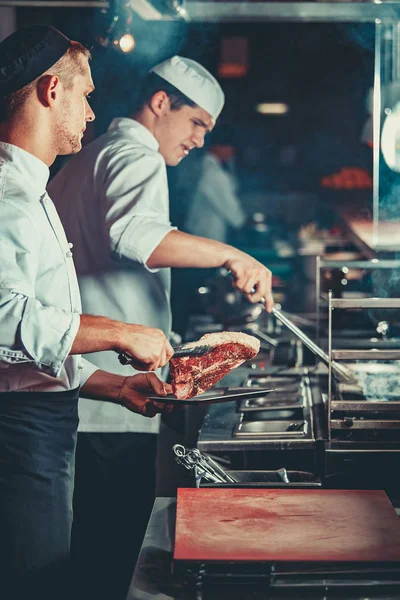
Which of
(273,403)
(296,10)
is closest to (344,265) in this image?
(273,403)

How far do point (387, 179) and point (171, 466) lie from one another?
2.10 meters

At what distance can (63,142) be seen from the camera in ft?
6.39

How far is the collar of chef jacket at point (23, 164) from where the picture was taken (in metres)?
1.86

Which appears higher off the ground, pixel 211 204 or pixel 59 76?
pixel 211 204

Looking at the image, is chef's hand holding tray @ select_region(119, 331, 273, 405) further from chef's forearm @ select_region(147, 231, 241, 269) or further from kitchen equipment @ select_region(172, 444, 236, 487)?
chef's forearm @ select_region(147, 231, 241, 269)

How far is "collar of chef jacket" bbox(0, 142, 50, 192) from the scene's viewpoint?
186 centimetres

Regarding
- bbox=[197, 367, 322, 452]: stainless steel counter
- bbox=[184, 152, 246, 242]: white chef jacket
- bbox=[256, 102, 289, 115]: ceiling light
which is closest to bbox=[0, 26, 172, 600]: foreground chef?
bbox=[197, 367, 322, 452]: stainless steel counter

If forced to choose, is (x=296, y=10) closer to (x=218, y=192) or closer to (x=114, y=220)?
(x=114, y=220)

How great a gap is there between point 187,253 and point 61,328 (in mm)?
936

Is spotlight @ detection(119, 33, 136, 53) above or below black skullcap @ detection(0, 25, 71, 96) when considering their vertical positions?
above

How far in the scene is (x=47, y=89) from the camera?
6.16 ft

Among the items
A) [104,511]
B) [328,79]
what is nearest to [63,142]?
[104,511]

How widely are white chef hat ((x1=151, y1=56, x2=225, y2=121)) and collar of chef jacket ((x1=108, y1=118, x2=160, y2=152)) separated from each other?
0.72ft

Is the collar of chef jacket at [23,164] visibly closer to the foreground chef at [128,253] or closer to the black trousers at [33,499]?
the black trousers at [33,499]
